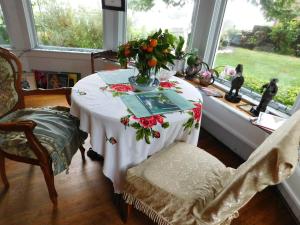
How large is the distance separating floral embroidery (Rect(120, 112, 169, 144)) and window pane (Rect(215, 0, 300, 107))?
3.90ft

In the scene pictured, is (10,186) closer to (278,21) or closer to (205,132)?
(205,132)

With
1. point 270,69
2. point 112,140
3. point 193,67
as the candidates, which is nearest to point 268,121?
point 270,69

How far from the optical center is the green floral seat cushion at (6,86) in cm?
152

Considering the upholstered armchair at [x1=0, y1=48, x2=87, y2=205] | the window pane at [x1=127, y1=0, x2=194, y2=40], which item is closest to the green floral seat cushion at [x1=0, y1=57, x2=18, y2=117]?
the upholstered armchair at [x1=0, y1=48, x2=87, y2=205]

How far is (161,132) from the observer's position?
1183 millimetres

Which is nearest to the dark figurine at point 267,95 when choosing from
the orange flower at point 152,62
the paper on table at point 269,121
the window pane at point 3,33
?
the paper on table at point 269,121

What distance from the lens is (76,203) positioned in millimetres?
1495

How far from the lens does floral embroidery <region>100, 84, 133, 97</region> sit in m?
1.43

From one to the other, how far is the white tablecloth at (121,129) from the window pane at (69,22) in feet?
5.25

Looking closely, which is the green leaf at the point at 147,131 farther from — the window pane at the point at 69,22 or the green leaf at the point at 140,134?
the window pane at the point at 69,22

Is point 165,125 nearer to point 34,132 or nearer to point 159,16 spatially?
point 34,132

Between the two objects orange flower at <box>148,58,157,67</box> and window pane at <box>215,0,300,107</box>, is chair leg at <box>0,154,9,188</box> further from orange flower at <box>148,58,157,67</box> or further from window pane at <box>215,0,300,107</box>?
window pane at <box>215,0,300,107</box>

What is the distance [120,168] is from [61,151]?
1.29ft

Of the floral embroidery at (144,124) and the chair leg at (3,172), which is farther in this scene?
the chair leg at (3,172)
